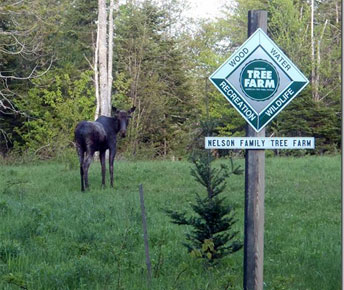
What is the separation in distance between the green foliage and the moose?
64.7ft

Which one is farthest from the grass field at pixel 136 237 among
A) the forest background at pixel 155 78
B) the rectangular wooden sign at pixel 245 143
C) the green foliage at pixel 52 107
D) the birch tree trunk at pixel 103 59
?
the green foliage at pixel 52 107

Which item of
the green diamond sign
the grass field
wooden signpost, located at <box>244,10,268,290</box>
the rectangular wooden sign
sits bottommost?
the grass field

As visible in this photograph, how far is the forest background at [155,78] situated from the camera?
134 feet

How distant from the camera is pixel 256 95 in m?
5.96

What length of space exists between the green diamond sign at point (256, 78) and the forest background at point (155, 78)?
30990 mm

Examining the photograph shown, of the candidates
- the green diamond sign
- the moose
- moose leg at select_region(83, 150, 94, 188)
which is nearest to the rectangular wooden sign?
the green diamond sign

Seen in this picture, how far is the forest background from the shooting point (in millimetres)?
40750

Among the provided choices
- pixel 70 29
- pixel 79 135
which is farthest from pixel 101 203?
pixel 70 29

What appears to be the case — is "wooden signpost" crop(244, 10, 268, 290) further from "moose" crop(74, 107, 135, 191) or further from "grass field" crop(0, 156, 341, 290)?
"moose" crop(74, 107, 135, 191)

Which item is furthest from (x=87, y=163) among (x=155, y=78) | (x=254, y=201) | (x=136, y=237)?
(x=155, y=78)

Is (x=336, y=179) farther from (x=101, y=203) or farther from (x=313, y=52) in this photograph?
(x=313, y=52)

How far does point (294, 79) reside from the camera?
602cm

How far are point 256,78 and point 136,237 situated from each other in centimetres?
Answer: 453

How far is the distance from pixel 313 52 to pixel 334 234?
3373 centimetres
